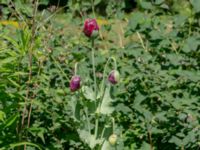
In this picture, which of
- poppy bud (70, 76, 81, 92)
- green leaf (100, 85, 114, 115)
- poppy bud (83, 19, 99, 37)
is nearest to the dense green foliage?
green leaf (100, 85, 114, 115)

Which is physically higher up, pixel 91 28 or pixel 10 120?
pixel 91 28

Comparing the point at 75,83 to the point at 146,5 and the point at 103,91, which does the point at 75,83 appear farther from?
the point at 146,5

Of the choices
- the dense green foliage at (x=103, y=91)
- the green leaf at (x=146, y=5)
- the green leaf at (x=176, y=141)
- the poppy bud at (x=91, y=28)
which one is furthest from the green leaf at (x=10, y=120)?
the green leaf at (x=146, y=5)

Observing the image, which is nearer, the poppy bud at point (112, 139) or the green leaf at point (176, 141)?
the poppy bud at point (112, 139)

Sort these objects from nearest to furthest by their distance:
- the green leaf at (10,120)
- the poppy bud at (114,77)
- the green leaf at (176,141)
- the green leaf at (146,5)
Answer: the poppy bud at (114,77) → the green leaf at (10,120) → the green leaf at (176,141) → the green leaf at (146,5)

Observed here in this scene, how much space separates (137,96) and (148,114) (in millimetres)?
139

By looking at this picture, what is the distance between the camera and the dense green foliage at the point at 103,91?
2807mm

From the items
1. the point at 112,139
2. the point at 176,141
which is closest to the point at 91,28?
the point at 112,139

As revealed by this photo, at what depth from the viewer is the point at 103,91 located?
9.12 ft

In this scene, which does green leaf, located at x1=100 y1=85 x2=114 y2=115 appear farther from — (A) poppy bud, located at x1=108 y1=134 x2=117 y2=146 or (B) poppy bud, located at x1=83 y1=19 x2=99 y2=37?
(B) poppy bud, located at x1=83 y1=19 x2=99 y2=37

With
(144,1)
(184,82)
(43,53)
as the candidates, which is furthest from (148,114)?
(144,1)

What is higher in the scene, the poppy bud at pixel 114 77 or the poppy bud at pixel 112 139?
the poppy bud at pixel 114 77

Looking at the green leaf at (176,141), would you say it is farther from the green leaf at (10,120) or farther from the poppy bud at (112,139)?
the green leaf at (10,120)

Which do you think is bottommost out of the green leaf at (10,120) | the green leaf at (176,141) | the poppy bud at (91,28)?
the green leaf at (176,141)
